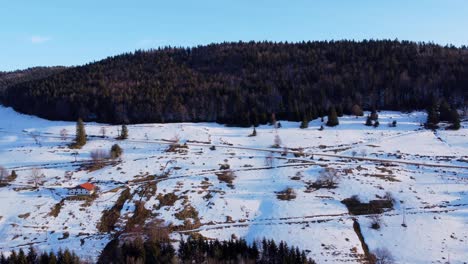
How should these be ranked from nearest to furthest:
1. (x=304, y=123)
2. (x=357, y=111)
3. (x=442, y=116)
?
(x=304, y=123)
(x=442, y=116)
(x=357, y=111)

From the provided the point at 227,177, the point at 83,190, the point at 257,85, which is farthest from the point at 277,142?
the point at 257,85

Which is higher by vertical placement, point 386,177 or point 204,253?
point 386,177

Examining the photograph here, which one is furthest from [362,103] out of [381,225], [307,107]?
[381,225]

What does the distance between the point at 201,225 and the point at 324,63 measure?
11455 cm

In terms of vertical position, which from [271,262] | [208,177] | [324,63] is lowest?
[271,262]

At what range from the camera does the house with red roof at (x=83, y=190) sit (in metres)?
63.8

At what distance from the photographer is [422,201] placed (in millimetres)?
58469

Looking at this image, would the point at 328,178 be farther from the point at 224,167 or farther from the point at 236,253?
the point at 236,253

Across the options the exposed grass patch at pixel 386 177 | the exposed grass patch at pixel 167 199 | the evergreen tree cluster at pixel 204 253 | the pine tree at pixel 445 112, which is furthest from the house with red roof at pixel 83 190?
the pine tree at pixel 445 112

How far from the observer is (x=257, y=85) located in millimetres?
139500

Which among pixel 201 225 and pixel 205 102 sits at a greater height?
pixel 205 102

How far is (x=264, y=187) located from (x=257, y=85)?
78281mm

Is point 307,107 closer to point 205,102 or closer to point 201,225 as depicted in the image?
point 205,102

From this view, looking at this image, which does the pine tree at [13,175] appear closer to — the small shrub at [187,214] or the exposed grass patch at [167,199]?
the exposed grass patch at [167,199]
